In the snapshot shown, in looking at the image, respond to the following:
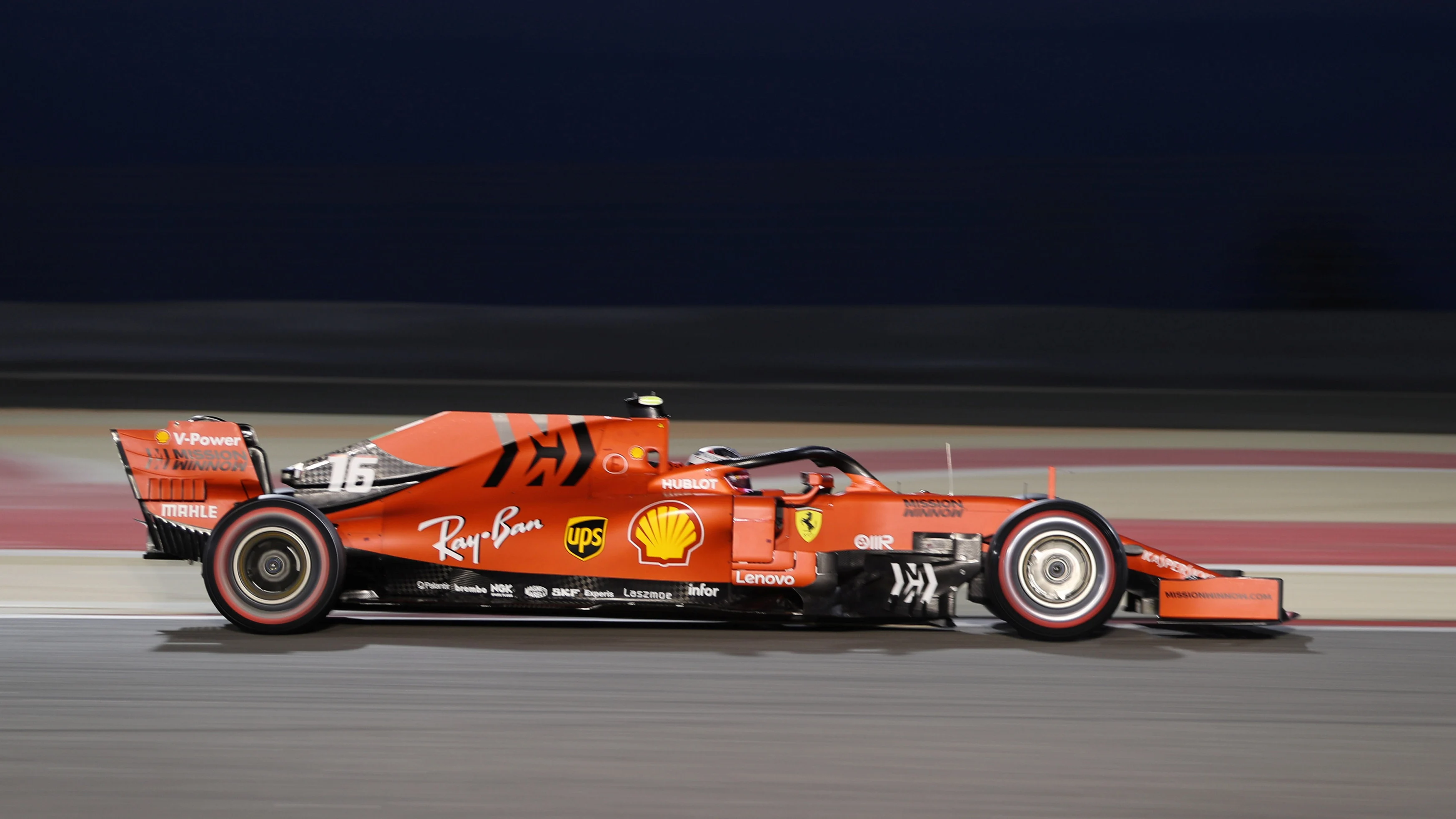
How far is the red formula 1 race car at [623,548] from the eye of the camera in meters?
5.52

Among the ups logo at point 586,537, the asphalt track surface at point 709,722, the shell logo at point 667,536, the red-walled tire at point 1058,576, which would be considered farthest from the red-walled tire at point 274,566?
the red-walled tire at point 1058,576

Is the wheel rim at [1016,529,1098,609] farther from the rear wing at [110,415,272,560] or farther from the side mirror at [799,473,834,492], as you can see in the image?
the rear wing at [110,415,272,560]

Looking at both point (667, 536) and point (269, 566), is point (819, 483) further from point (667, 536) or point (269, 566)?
point (269, 566)

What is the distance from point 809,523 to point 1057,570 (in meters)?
1.00

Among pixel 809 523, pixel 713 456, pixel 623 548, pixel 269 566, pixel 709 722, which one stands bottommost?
pixel 709 722

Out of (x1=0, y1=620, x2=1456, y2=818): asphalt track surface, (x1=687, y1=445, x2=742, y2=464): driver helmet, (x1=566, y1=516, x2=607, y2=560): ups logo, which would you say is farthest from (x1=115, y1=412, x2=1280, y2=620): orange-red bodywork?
(x1=0, y1=620, x2=1456, y2=818): asphalt track surface

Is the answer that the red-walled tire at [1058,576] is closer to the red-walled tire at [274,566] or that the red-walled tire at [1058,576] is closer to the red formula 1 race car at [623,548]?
the red formula 1 race car at [623,548]

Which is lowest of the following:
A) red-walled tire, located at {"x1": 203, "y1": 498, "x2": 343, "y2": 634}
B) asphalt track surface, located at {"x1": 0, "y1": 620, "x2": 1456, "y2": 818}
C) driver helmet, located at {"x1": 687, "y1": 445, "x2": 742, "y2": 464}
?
asphalt track surface, located at {"x1": 0, "y1": 620, "x2": 1456, "y2": 818}

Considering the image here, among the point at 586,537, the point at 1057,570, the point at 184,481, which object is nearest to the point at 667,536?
the point at 586,537

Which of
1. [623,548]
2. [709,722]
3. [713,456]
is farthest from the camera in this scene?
[713,456]

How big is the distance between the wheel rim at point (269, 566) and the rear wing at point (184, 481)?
0.89ft

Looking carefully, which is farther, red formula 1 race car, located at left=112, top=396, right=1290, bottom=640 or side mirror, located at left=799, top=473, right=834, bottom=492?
side mirror, located at left=799, top=473, right=834, bottom=492

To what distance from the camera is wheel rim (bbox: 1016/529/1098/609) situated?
5.55 metres

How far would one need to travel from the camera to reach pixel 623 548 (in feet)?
18.2
